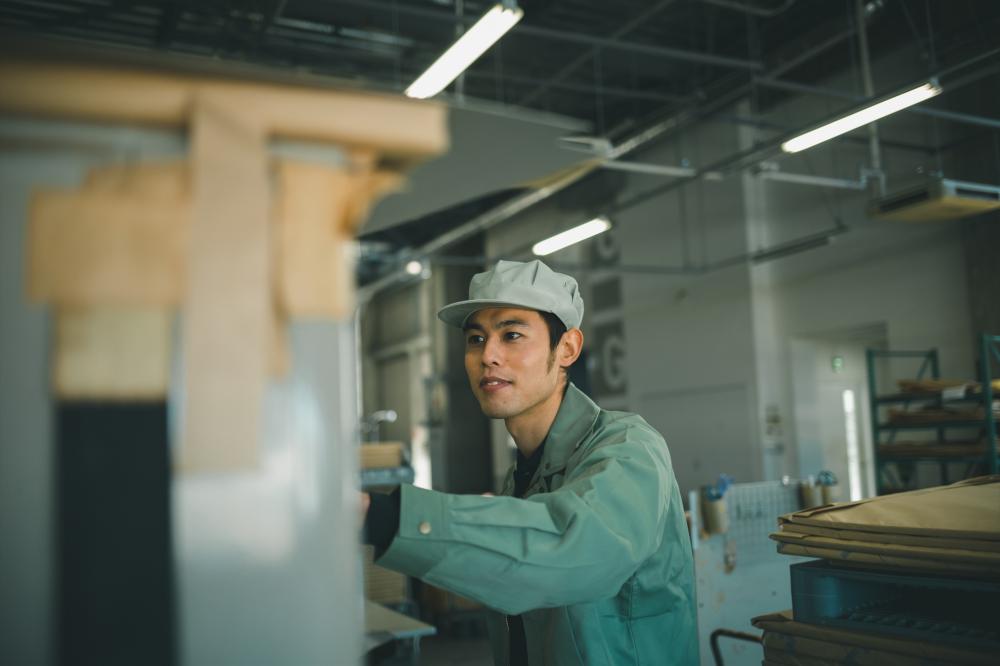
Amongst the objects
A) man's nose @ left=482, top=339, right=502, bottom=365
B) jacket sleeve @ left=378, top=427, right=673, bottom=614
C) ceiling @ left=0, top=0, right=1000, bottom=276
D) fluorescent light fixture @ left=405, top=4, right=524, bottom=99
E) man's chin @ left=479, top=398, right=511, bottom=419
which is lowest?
jacket sleeve @ left=378, top=427, right=673, bottom=614

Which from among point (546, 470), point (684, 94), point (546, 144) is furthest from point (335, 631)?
point (684, 94)

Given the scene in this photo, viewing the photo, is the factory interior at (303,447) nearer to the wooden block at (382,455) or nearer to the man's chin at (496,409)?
the man's chin at (496,409)

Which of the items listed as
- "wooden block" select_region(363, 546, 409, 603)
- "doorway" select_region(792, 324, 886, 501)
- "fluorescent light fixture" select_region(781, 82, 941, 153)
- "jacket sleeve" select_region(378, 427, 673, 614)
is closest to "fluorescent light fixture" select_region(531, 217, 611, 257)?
"fluorescent light fixture" select_region(781, 82, 941, 153)

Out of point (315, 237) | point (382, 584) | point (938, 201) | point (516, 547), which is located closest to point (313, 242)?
point (315, 237)

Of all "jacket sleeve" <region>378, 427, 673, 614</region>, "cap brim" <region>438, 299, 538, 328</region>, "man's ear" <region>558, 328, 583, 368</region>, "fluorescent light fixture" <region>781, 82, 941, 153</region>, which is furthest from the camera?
"fluorescent light fixture" <region>781, 82, 941, 153</region>

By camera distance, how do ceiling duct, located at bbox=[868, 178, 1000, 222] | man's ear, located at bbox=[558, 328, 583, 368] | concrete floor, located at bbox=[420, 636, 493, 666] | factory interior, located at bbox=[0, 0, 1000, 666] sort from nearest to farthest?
factory interior, located at bbox=[0, 0, 1000, 666], man's ear, located at bbox=[558, 328, 583, 368], ceiling duct, located at bbox=[868, 178, 1000, 222], concrete floor, located at bbox=[420, 636, 493, 666]

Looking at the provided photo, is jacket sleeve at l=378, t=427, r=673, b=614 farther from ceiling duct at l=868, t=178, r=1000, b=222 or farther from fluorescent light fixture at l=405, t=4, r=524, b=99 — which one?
ceiling duct at l=868, t=178, r=1000, b=222

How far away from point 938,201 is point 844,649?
190 inches

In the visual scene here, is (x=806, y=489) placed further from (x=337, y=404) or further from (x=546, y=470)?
(x=337, y=404)

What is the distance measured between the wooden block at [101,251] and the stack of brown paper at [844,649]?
1.32 metres

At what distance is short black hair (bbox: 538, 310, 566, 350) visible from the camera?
5.36ft

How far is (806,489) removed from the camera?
165 inches

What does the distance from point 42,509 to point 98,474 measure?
0.04 metres

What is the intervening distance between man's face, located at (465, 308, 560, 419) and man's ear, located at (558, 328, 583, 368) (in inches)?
2.6
